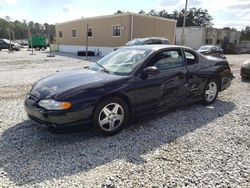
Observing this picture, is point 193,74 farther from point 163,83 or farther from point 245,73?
point 245,73

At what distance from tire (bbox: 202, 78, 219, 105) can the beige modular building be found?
42.8ft

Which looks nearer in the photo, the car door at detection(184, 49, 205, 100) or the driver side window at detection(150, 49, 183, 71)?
the driver side window at detection(150, 49, 183, 71)

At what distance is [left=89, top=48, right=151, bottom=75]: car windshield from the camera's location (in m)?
3.91

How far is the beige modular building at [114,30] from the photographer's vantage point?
19234mm

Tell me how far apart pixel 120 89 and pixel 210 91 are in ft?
9.41

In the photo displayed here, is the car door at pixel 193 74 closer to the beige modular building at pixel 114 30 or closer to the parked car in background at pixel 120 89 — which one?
the parked car in background at pixel 120 89

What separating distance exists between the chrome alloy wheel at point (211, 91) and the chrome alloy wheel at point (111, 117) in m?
2.68

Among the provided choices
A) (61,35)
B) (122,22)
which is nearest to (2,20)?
(61,35)

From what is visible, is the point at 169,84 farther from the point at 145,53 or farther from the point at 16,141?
the point at 16,141

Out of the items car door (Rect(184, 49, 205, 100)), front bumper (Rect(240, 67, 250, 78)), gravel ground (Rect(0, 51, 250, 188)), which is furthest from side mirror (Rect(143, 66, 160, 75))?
front bumper (Rect(240, 67, 250, 78))

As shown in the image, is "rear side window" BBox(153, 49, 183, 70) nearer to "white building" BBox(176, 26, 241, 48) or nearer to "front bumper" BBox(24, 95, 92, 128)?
"front bumper" BBox(24, 95, 92, 128)

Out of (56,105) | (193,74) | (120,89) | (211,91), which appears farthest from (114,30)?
(56,105)

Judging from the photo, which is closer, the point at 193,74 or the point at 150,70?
the point at 150,70

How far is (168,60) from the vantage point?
4324 millimetres
